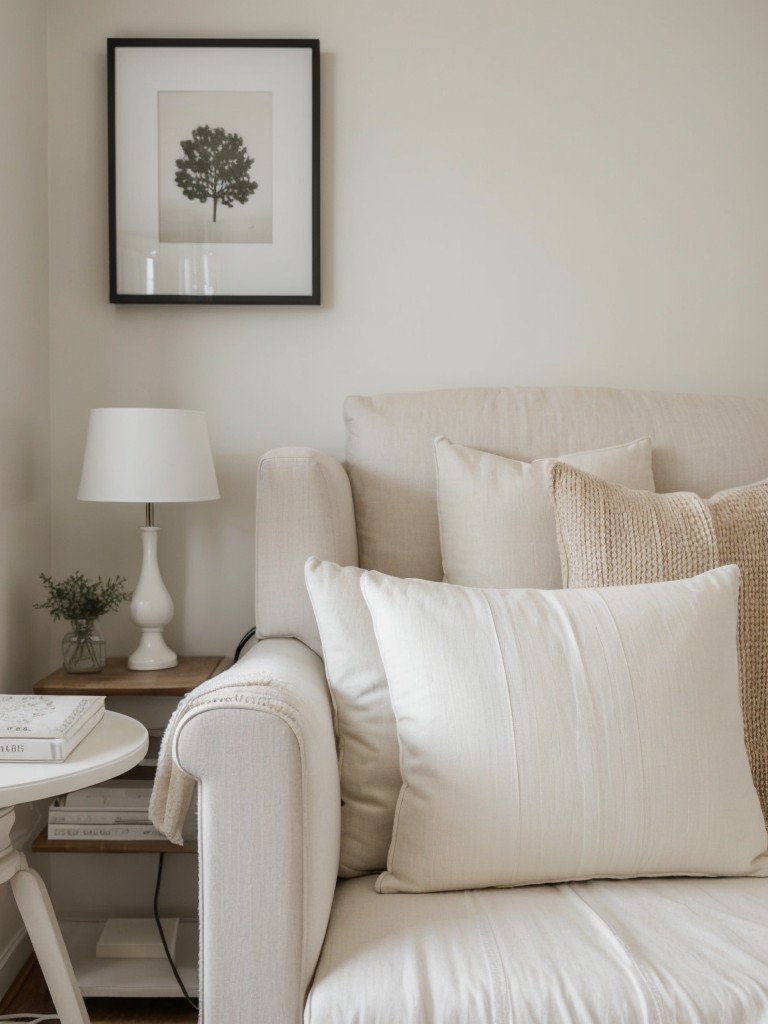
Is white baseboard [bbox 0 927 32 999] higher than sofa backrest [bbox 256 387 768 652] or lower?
lower

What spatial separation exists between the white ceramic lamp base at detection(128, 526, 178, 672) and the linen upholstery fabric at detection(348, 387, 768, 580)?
429mm

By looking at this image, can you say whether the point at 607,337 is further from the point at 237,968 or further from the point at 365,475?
the point at 237,968

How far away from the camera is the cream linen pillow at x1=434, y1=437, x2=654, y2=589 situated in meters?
1.49

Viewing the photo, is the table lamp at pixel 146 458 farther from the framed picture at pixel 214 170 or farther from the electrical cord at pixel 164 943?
the electrical cord at pixel 164 943

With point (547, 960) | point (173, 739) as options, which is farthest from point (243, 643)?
point (547, 960)

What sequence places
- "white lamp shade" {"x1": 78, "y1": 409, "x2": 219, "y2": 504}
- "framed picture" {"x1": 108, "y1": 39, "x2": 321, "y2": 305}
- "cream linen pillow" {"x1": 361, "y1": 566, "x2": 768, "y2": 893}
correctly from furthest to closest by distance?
"framed picture" {"x1": 108, "y1": 39, "x2": 321, "y2": 305}
"white lamp shade" {"x1": 78, "y1": 409, "x2": 219, "y2": 504}
"cream linen pillow" {"x1": 361, "y1": 566, "x2": 768, "y2": 893}

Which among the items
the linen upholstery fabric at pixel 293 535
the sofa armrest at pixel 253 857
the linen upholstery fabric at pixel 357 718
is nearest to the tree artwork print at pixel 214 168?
the linen upholstery fabric at pixel 293 535

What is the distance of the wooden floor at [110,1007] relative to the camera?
66.1 inches

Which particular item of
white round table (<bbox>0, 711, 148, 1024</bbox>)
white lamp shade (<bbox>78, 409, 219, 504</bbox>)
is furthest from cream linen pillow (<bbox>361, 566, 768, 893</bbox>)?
white lamp shade (<bbox>78, 409, 219, 504</bbox>)

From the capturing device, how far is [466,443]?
168cm

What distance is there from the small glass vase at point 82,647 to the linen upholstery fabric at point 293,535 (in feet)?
1.27

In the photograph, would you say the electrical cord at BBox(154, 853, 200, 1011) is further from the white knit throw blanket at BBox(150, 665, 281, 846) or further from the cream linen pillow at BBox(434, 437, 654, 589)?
the cream linen pillow at BBox(434, 437, 654, 589)

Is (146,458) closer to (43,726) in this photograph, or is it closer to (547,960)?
(43,726)

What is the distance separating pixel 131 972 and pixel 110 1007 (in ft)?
0.26
